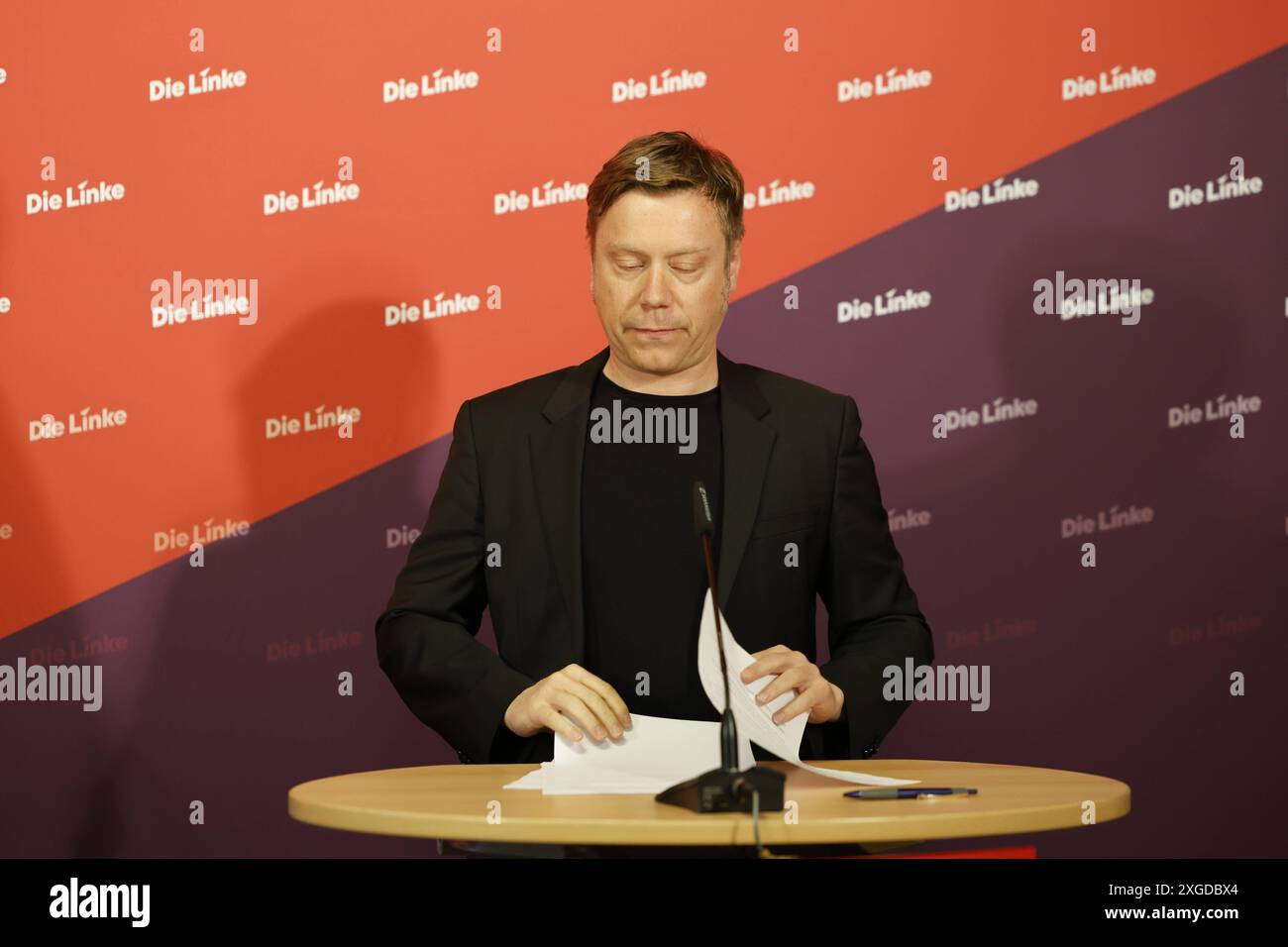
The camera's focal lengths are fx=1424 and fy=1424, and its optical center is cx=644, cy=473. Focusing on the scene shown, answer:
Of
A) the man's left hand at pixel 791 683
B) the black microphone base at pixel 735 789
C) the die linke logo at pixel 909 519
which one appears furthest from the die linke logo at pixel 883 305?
the black microphone base at pixel 735 789

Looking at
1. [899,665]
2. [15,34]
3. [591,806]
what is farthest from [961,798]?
[15,34]

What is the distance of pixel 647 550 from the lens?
260 cm

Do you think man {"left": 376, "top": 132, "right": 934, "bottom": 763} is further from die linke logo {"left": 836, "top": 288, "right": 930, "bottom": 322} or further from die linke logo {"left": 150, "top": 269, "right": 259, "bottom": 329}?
die linke logo {"left": 150, "top": 269, "right": 259, "bottom": 329}

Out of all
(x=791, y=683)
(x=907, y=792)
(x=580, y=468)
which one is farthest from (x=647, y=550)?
(x=907, y=792)

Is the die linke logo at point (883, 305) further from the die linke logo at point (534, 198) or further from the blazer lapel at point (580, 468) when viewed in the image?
the blazer lapel at point (580, 468)

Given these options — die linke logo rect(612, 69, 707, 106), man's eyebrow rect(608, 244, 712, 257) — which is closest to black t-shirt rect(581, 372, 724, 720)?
man's eyebrow rect(608, 244, 712, 257)

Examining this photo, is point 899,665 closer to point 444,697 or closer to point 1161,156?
point 444,697

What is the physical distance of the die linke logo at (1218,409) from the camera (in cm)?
375

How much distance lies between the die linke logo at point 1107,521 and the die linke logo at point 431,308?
1651 mm

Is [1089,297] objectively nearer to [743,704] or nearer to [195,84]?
[743,704]

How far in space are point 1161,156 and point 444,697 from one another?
2553 mm

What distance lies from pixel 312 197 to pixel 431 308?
43 centimetres

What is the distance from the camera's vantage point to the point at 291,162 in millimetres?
3734

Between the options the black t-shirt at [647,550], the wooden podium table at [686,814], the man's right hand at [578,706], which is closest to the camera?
the wooden podium table at [686,814]
